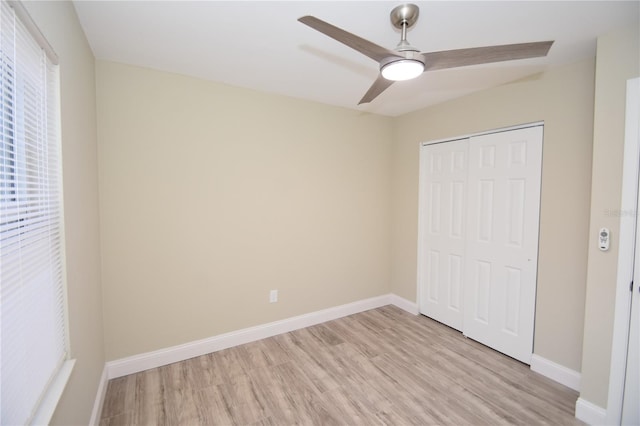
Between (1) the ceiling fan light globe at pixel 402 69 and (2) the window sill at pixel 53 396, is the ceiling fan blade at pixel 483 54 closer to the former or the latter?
(1) the ceiling fan light globe at pixel 402 69

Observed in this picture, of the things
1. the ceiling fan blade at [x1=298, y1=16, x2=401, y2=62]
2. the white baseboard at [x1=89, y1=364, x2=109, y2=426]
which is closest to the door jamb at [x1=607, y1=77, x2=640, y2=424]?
the ceiling fan blade at [x1=298, y1=16, x2=401, y2=62]

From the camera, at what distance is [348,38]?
1280mm

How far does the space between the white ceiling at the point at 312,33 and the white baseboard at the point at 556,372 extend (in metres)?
2.43

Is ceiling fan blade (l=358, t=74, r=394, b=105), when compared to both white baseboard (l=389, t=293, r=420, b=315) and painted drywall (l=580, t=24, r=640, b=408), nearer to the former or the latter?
painted drywall (l=580, t=24, r=640, b=408)

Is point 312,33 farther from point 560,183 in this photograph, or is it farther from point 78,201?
point 560,183

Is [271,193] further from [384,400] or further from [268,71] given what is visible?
[384,400]

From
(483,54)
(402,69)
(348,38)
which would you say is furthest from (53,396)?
(483,54)

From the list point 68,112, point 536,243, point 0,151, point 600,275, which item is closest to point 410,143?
point 536,243

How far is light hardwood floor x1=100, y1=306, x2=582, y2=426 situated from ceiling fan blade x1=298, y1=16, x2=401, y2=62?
A: 2.25 meters

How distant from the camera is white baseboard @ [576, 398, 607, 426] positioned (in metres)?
1.86

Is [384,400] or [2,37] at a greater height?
[2,37]

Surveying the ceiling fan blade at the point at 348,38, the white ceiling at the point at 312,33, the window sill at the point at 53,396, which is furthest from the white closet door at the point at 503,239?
the window sill at the point at 53,396

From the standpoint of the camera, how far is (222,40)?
6.31 feet

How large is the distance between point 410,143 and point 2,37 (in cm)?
349
